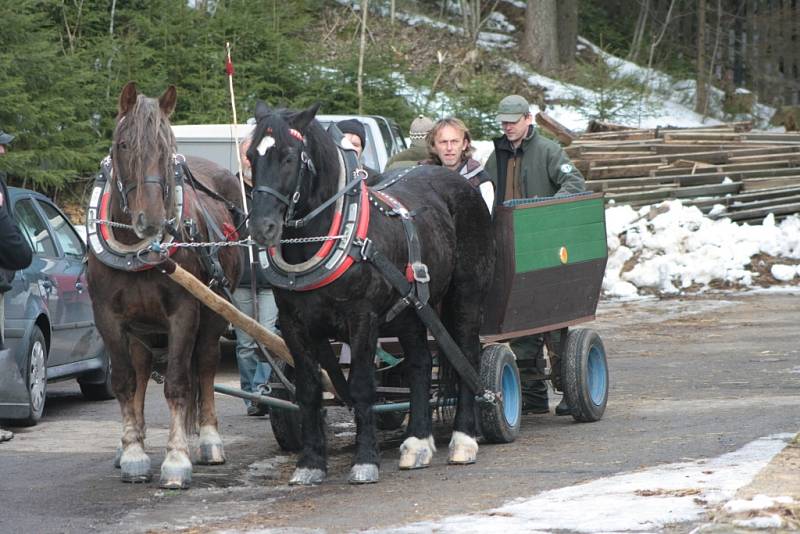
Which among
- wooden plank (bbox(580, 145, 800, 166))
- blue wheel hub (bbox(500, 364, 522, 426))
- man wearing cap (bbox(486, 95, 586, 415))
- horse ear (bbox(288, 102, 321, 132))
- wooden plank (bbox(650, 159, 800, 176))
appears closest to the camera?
horse ear (bbox(288, 102, 321, 132))

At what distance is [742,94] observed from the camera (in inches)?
1512

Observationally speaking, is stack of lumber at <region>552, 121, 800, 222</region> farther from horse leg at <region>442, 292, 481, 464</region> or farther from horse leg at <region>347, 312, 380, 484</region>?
horse leg at <region>347, 312, 380, 484</region>

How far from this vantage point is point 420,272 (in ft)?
26.3

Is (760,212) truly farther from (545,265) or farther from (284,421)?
(284,421)

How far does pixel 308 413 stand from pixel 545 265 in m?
2.25

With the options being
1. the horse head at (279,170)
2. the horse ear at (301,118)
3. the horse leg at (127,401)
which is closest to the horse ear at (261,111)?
the horse head at (279,170)

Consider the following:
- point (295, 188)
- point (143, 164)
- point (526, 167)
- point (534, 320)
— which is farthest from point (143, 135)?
point (526, 167)

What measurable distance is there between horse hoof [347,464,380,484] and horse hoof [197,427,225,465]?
51.3 inches

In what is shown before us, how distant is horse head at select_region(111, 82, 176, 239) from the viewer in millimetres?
7598

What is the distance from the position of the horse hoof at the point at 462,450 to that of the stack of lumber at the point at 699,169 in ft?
46.2

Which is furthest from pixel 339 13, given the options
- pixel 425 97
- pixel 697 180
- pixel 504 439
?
pixel 504 439

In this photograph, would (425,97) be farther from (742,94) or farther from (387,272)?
(387,272)

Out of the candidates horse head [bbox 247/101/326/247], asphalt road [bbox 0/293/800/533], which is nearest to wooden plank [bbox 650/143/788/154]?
asphalt road [bbox 0/293/800/533]

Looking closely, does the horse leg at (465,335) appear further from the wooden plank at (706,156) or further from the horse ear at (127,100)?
the wooden plank at (706,156)
